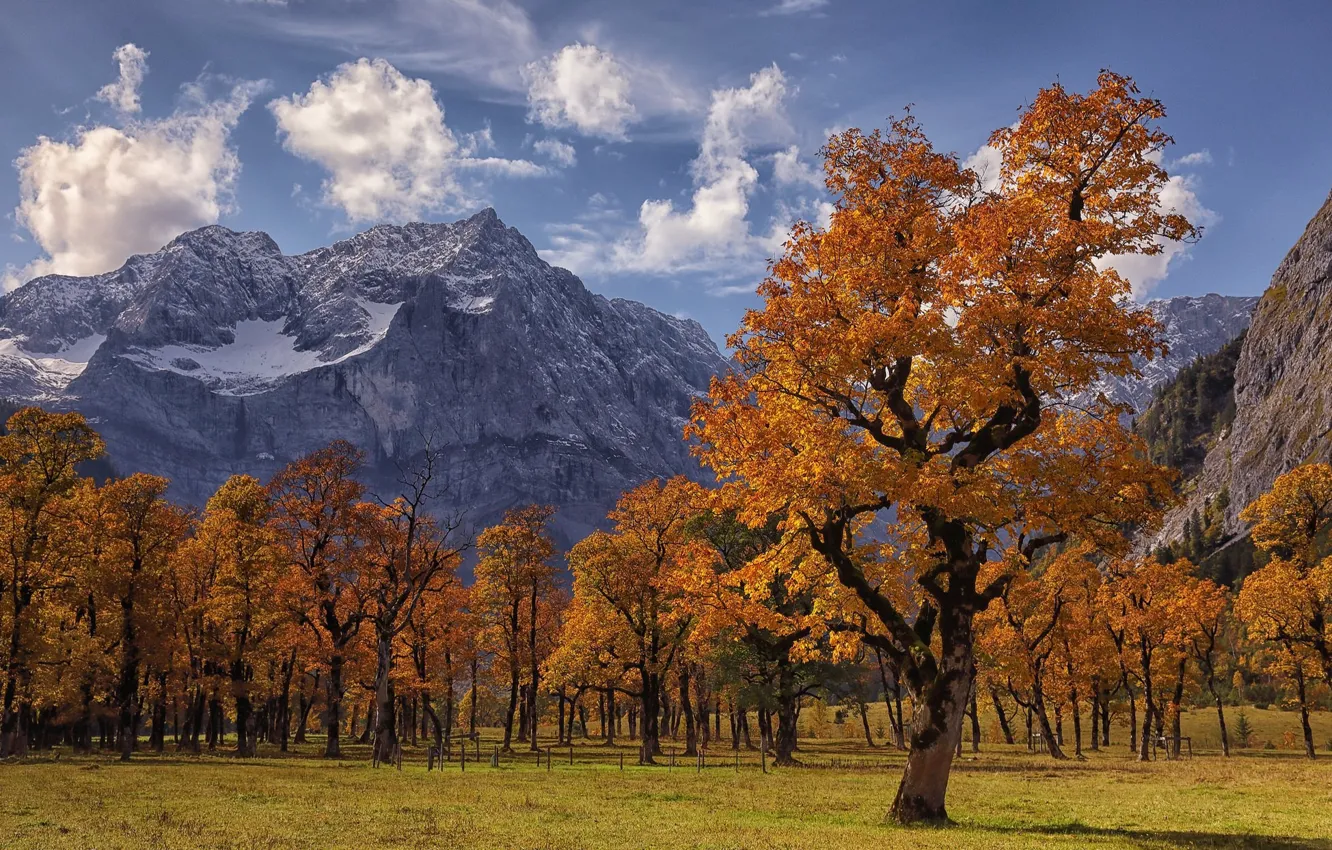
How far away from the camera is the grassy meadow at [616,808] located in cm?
1917

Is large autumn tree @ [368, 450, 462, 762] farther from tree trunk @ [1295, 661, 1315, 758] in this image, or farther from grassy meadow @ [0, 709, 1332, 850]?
tree trunk @ [1295, 661, 1315, 758]

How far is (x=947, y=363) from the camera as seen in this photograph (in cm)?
2184

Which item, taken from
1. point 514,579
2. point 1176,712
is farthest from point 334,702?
point 1176,712

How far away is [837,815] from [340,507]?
42184mm

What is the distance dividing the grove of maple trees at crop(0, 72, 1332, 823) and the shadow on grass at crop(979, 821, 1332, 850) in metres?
2.56

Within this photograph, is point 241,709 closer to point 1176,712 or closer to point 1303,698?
point 1176,712

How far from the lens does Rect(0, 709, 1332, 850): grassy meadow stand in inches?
755

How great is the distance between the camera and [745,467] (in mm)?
22859

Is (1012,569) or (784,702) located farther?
(784,702)

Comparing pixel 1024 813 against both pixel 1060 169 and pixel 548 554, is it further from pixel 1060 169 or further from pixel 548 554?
pixel 548 554

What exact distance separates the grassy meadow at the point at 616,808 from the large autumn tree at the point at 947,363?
4.15m

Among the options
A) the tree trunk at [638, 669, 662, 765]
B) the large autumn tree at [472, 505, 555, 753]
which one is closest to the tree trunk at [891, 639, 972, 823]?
the tree trunk at [638, 669, 662, 765]

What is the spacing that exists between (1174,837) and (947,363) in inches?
488

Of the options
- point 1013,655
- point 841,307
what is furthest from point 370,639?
point 841,307
